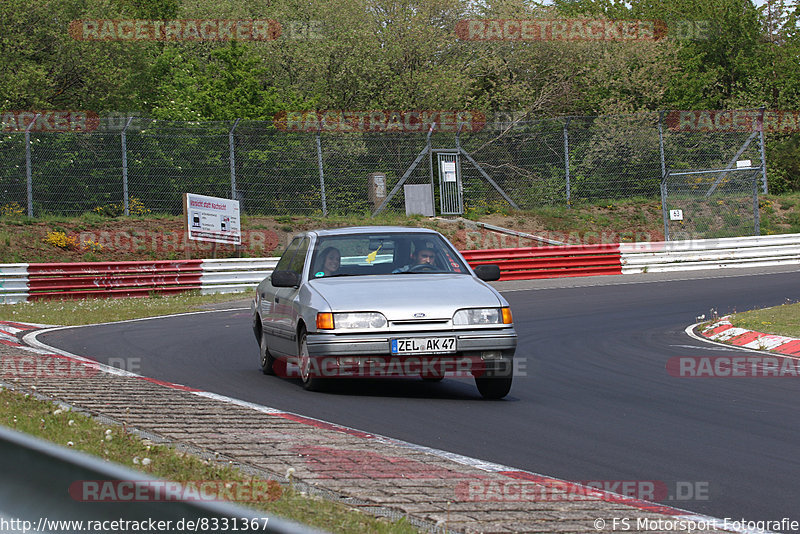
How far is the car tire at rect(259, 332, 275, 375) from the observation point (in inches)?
403

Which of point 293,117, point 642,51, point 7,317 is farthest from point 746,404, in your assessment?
point 642,51

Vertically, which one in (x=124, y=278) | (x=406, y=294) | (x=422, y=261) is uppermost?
(x=422, y=261)

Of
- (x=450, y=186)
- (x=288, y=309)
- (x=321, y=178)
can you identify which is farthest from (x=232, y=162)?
(x=288, y=309)

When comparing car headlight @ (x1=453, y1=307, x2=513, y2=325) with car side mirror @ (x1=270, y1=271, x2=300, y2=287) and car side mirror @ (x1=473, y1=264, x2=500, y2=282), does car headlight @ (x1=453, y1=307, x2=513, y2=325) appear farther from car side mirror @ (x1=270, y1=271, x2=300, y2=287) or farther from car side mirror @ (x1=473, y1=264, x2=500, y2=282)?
car side mirror @ (x1=270, y1=271, x2=300, y2=287)

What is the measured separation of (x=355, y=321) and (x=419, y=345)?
57cm

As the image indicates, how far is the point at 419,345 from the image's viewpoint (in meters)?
8.16

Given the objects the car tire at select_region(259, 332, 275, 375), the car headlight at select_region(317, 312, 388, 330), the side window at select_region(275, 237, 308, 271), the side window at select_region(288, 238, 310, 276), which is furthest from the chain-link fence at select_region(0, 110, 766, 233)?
the car headlight at select_region(317, 312, 388, 330)

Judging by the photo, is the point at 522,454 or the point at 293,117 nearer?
the point at 522,454

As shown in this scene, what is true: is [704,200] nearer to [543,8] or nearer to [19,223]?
[19,223]

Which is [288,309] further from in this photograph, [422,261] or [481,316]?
[481,316]

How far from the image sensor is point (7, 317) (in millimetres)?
18641

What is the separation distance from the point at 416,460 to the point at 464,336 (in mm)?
2715

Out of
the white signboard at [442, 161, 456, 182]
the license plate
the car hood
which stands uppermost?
the white signboard at [442, 161, 456, 182]

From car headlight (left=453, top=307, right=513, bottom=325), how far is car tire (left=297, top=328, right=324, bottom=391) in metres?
1.34
